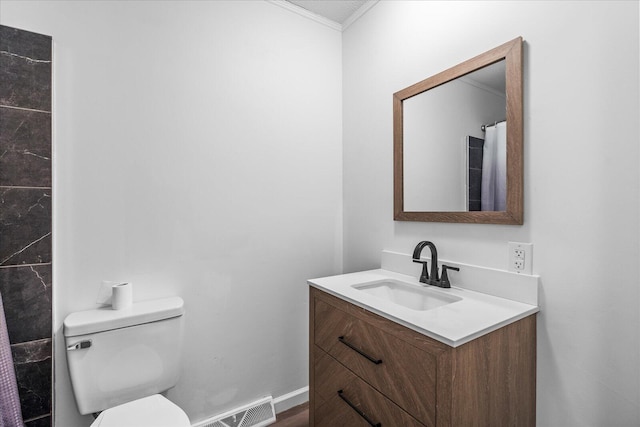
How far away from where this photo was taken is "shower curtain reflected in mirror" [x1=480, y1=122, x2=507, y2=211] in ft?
4.02

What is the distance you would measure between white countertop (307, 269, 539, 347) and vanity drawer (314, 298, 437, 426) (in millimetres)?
76

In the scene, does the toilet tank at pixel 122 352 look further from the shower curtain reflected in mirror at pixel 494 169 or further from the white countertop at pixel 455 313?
the shower curtain reflected in mirror at pixel 494 169

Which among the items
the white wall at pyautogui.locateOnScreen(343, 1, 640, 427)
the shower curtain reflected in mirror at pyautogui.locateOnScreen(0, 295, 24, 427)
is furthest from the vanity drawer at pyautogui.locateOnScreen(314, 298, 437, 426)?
the shower curtain reflected in mirror at pyautogui.locateOnScreen(0, 295, 24, 427)

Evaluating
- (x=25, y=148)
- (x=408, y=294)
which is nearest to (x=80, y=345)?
(x=25, y=148)

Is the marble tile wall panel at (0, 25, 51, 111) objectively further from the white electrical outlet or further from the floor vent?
the white electrical outlet

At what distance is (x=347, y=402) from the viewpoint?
1.25m

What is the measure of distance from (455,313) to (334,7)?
1878mm

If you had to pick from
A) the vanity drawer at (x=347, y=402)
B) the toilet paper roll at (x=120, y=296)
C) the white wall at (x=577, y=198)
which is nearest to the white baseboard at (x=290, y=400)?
the vanity drawer at (x=347, y=402)

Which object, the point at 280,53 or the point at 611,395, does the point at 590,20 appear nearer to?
the point at 611,395

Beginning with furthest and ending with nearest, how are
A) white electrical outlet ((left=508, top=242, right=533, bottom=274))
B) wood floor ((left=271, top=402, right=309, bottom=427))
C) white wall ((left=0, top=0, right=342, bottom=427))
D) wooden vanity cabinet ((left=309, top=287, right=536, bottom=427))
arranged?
wood floor ((left=271, top=402, right=309, bottom=427)) → white wall ((left=0, top=0, right=342, bottom=427)) → white electrical outlet ((left=508, top=242, right=533, bottom=274)) → wooden vanity cabinet ((left=309, top=287, right=536, bottom=427))

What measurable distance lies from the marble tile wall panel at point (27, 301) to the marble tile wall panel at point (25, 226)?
4 centimetres

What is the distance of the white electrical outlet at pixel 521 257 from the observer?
115 centimetres

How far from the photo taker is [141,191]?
4.75 ft

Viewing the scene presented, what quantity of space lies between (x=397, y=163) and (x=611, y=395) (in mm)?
1217
